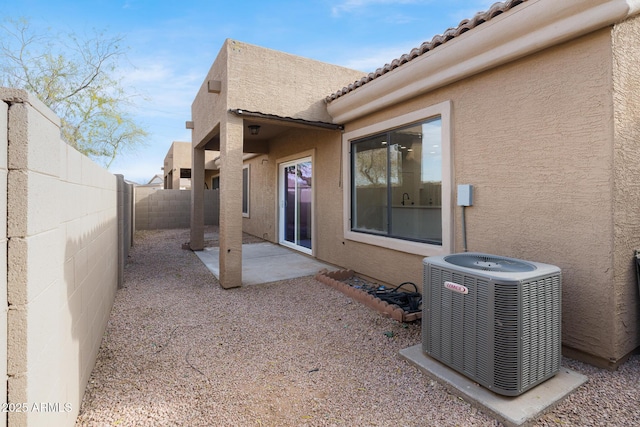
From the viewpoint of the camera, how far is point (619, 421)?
7.91 feet

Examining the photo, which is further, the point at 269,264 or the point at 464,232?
the point at 269,264

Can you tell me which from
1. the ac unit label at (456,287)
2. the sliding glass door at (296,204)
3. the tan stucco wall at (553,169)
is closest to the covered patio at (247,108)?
the sliding glass door at (296,204)

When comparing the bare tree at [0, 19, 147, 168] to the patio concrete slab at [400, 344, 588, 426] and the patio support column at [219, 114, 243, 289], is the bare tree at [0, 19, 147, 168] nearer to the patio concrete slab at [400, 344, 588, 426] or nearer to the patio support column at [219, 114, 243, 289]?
the patio support column at [219, 114, 243, 289]

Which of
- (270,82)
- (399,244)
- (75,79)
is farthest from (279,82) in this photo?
(75,79)

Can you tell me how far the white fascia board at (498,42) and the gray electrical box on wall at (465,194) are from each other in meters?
1.44

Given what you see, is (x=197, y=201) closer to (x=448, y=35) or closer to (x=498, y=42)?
(x=448, y=35)

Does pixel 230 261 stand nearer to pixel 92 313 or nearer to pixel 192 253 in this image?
pixel 92 313

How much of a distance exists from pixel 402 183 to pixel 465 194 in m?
1.47

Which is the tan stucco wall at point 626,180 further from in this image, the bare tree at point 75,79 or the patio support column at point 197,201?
the bare tree at point 75,79

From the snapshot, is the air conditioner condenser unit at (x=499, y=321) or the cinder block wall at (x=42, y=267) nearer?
the cinder block wall at (x=42, y=267)

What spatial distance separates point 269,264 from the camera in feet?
25.5

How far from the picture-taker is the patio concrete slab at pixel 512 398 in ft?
7.97

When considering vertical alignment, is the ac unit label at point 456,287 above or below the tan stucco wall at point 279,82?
below

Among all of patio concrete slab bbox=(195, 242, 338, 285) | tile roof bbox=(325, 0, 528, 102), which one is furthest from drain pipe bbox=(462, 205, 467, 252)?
patio concrete slab bbox=(195, 242, 338, 285)
